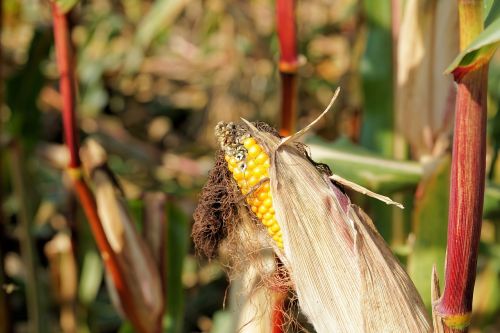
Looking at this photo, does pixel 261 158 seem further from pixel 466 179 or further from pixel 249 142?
pixel 466 179

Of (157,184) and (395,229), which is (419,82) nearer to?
(395,229)

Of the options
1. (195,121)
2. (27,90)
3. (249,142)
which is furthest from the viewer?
(195,121)

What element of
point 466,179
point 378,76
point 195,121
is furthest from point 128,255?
point 195,121

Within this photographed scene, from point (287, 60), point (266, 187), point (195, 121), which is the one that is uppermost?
point (287, 60)

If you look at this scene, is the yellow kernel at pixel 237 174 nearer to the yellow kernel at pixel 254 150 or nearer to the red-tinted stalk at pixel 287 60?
the yellow kernel at pixel 254 150

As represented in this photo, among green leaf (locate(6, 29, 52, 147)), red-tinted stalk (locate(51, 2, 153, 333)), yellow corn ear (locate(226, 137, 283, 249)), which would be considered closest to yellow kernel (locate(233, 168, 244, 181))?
yellow corn ear (locate(226, 137, 283, 249))

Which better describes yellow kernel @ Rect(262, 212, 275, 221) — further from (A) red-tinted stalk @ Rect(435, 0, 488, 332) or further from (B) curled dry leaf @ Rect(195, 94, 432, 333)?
(A) red-tinted stalk @ Rect(435, 0, 488, 332)
